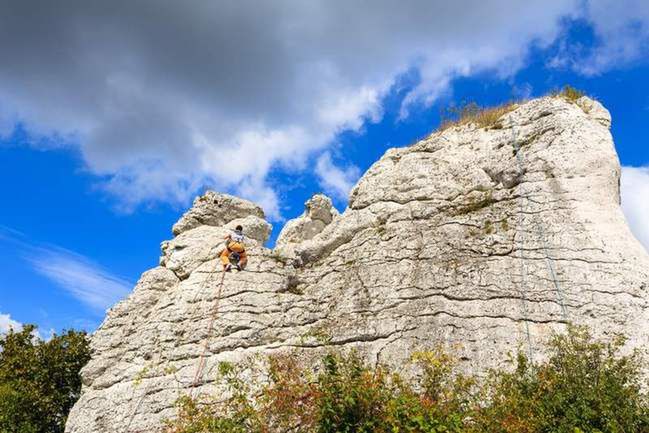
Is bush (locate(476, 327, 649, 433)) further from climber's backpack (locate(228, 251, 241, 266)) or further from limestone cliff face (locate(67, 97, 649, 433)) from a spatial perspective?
climber's backpack (locate(228, 251, 241, 266))

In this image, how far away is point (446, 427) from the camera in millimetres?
9156

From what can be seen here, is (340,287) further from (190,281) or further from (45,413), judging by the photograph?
(45,413)

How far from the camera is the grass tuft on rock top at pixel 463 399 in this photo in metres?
9.41

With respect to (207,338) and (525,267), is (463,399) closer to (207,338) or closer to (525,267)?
(525,267)

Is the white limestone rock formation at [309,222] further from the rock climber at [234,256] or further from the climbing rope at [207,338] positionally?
the climbing rope at [207,338]

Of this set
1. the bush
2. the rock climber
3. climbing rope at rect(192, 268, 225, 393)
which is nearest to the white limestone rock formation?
the rock climber

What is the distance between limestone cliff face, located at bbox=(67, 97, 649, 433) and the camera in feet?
41.8

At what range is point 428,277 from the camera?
571 inches

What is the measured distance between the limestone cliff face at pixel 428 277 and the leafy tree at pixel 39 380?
3303 millimetres

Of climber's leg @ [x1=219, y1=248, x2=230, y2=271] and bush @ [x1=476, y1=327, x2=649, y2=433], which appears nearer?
bush @ [x1=476, y1=327, x2=649, y2=433]

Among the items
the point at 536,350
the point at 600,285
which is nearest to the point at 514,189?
the point at 600,285

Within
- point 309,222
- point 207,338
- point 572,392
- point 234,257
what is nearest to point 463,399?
point 572,392

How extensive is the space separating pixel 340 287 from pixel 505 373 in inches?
242

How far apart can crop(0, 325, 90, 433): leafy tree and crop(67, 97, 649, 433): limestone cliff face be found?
3.30 meters
